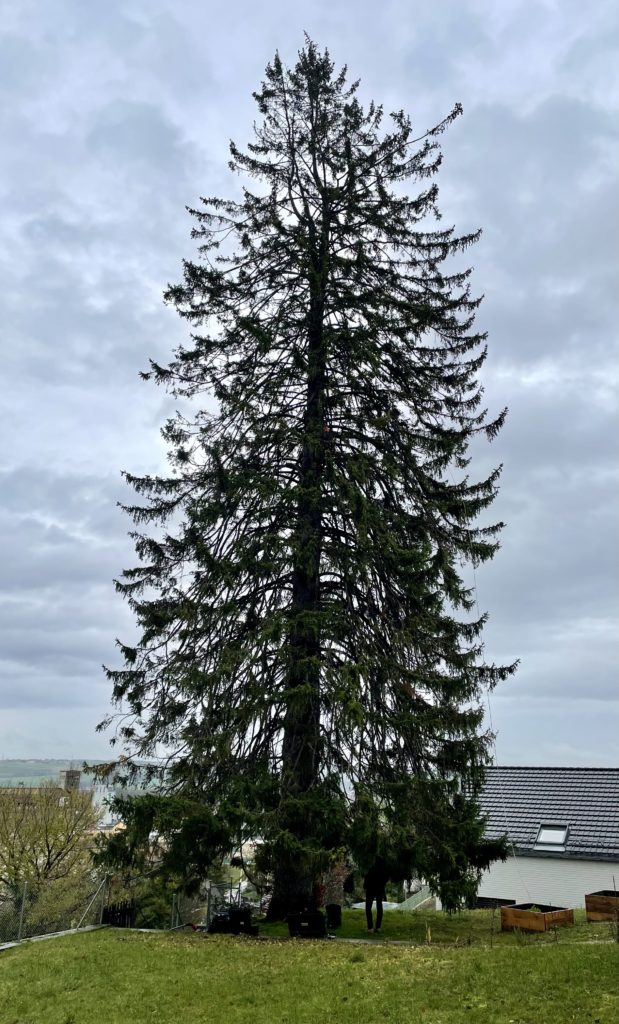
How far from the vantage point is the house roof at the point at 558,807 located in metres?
22.0

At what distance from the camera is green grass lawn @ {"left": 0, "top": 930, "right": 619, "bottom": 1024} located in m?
7.50

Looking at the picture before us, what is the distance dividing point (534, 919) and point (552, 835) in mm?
11554

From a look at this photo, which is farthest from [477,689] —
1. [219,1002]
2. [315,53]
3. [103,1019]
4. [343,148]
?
[315,53]

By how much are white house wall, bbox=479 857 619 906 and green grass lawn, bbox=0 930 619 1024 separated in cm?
1294

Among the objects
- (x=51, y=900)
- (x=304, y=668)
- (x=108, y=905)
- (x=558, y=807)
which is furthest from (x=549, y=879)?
(x=51, y=900)

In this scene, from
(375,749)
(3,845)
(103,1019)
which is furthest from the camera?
(3,845)

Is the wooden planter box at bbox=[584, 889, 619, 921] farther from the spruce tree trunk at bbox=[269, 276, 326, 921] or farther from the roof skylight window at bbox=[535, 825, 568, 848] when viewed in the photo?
the roof skylight window at bbox=[535, 825, 568, 848]

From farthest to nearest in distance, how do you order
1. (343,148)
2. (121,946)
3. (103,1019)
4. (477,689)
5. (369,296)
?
1. (343,148)
2. (369,296)
3. (477,689)
4. (121,946)
5. (103,1019)

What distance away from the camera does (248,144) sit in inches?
733

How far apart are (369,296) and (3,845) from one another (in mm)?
25294

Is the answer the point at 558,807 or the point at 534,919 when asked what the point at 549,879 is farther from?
the point at 534,919

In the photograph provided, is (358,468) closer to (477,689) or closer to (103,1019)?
(477,689)

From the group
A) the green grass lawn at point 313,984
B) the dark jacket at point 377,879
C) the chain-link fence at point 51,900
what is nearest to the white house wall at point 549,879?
the dark jacket at point 377,879

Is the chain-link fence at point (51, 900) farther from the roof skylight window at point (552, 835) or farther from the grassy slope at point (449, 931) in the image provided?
the roof skylight window at point (552, 835)
